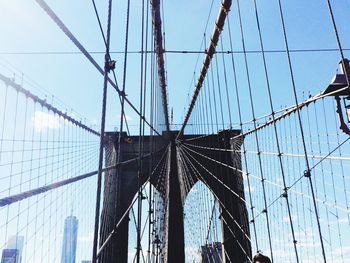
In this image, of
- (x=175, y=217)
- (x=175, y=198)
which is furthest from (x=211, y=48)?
(x=175, y=217)

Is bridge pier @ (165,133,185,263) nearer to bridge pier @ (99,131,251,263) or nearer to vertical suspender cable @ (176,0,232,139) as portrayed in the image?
bridge pier @ (99,131,251,263)

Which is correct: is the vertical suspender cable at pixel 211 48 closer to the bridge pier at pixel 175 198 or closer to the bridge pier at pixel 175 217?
the bridge pier at pixel 175 198

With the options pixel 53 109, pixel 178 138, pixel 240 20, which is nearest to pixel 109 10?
pixel 240 20

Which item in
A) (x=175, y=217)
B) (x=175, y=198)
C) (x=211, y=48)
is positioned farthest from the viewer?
(x=175, y=217)

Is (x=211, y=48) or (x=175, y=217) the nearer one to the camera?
(x=211, y=48)

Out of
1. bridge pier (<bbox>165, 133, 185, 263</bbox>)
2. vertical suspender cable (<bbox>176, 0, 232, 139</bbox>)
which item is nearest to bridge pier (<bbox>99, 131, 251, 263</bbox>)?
bridge pier (<bbox>165, 133, 185, 263</bbox>)

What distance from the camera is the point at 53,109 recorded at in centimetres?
649

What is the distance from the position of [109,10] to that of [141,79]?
3.33 feet

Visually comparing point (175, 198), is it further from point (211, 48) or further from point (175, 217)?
point (211, 48)

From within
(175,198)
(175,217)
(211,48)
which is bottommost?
(175,217)

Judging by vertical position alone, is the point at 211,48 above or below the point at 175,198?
above

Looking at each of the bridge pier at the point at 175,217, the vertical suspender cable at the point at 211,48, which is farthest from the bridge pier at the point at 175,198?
the vertical suspender cable at the point at 211,48

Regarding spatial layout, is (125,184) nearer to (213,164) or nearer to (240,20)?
(213,164)

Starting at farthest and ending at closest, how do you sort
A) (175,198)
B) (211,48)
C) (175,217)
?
(175,217), (175,198), (211,48)
